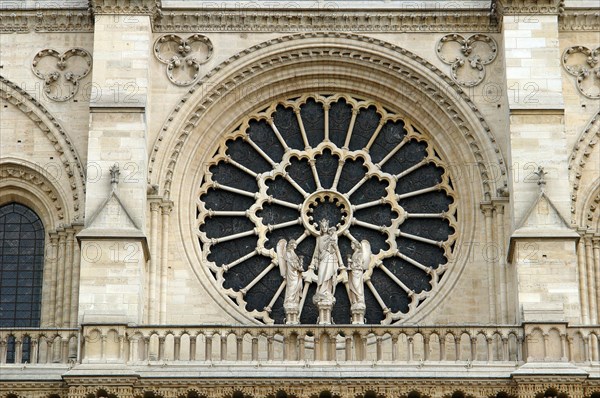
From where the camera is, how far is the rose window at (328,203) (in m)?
29.2

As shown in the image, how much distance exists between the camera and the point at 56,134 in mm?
29547

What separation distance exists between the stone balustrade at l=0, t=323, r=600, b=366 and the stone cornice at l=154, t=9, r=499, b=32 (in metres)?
5.00

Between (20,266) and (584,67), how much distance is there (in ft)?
29.0

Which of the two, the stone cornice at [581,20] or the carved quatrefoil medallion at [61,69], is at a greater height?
the stone cornice at [581,20]

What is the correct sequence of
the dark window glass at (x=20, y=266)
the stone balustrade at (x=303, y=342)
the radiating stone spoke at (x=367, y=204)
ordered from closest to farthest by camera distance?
the stone balustrade at (x=303, y=342) < the dark window glass at (x=20, y=266) < the radiating stone spoke at (x=367, y=204)

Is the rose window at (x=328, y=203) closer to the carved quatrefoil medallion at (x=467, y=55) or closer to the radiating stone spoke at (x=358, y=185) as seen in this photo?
the radiating stone spoke at (x=358, y=185)

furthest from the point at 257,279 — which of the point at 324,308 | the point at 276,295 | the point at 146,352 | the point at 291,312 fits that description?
the point at 146,352

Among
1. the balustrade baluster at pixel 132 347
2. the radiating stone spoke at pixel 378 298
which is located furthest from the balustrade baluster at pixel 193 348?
the radiating stone spoke at pixel 378 298

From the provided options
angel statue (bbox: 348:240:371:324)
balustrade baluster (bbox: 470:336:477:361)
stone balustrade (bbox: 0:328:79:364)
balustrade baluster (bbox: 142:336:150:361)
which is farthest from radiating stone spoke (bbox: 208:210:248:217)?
balustrade baluster (bbox: 470:336:477:361)

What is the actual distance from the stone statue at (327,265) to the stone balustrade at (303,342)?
658 mm

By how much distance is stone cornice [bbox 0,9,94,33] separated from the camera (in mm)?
30141

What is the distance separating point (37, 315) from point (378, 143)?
223 inches

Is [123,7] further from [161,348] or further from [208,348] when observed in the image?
[208,348]

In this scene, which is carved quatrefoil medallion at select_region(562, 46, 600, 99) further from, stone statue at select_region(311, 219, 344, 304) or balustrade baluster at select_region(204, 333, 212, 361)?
balustrade baluster at select_region(204, 333, 212, 361)
